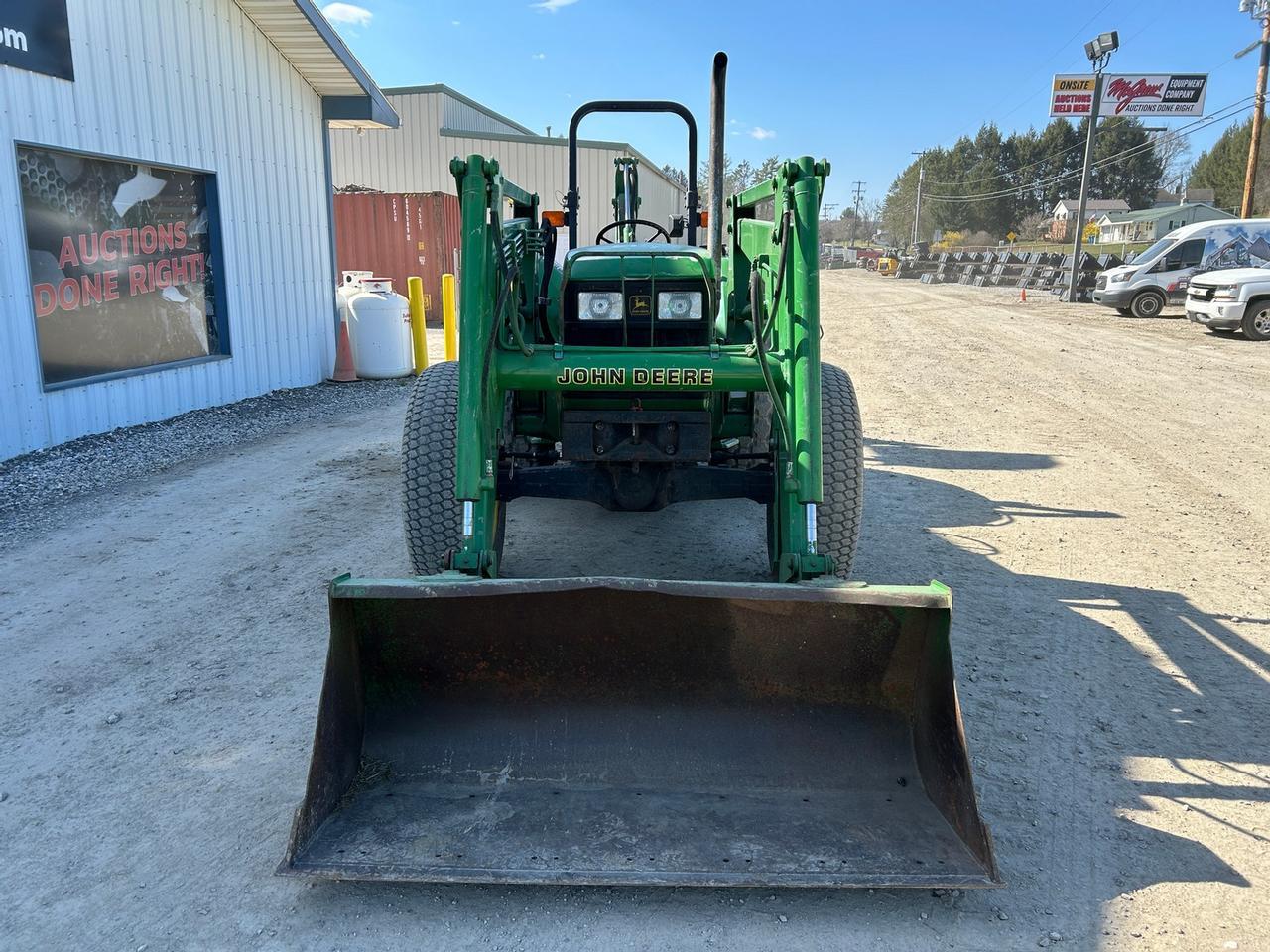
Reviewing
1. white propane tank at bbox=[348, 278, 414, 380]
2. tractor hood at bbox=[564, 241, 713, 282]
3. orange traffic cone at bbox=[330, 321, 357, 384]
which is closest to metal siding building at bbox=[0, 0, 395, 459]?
orange traffic cone at bbox=[330, 321, 357, 384]

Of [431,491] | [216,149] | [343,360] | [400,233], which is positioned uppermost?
[216,149]

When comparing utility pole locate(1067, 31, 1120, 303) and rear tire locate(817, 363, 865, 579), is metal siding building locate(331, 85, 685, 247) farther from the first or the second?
rear tire locate(817, 363, 865, 579)

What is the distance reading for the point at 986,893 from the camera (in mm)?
2557

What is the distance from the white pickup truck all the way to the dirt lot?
32.5 ft

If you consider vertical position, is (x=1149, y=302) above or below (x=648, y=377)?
below

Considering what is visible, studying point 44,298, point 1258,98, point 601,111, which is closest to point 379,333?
point 44,298

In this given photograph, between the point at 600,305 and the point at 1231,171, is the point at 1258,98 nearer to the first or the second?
the point at 600,305

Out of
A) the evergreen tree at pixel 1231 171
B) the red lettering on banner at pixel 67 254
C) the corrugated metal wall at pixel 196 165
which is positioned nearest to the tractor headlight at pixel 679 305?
the corrugated metal wall at pixel 196 165

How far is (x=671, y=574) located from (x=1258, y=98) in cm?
3099

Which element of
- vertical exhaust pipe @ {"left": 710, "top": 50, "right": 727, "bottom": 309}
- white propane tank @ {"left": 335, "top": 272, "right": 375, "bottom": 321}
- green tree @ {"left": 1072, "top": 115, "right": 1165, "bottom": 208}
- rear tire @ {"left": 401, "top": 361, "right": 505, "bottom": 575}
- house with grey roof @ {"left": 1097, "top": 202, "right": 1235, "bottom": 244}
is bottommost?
rear tire @ {"left": 401, "top": 361, "right": 505, "bottom": 575}

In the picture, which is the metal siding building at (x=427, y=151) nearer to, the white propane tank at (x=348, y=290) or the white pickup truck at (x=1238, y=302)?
the white propane tank at (x=348, y=290)

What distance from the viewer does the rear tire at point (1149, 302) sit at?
21.2 meters

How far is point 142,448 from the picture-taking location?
7781 millimetres

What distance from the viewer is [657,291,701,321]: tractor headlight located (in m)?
4.26
